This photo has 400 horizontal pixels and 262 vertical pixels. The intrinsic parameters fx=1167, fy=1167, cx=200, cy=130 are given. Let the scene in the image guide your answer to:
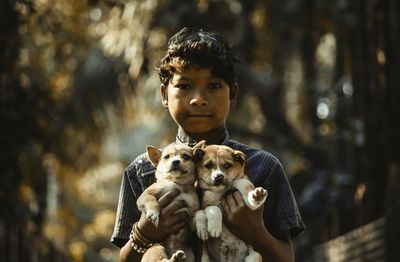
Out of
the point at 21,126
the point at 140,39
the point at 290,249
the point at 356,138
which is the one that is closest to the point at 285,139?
the point at 140,39

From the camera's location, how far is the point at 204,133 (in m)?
5.38

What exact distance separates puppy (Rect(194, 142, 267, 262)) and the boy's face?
26 cm

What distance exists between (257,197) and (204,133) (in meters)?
0.59

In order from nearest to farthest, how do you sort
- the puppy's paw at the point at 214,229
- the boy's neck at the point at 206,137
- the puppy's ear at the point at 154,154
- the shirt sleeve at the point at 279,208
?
the puppy's paw at the point at 214,229 < the puppy's ear at the point at 154,154 < the shirt sleeve at the point at 279,208 < the boy's neck at the point at 206,137

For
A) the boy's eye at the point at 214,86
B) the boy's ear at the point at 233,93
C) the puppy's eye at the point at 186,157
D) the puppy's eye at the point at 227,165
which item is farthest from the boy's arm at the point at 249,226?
the boy's ear at the point at 233,93

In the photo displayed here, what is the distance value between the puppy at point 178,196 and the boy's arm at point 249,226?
0.15 metres

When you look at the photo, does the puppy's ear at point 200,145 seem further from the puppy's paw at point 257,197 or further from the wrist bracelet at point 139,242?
the wrist bracelet at point 139,242

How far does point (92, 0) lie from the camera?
11859mm

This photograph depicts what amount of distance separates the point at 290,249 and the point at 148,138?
3835 centimetres

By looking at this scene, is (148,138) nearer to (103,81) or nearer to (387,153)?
(103,81)

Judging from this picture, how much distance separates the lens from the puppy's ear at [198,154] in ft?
16.5

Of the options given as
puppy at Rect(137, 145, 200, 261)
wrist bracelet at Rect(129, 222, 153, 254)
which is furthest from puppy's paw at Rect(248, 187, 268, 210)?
wrist bracelet at Rect(129, 222, 153, 254)

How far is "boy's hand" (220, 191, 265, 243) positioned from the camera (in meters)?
4.95

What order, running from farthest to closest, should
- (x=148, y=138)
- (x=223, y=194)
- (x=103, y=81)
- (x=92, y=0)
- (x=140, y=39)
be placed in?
(x=148, y=138) < (x=103, y=81) < (x=140, y=39) < (x=92, y=0) < (x=223, y=194)
